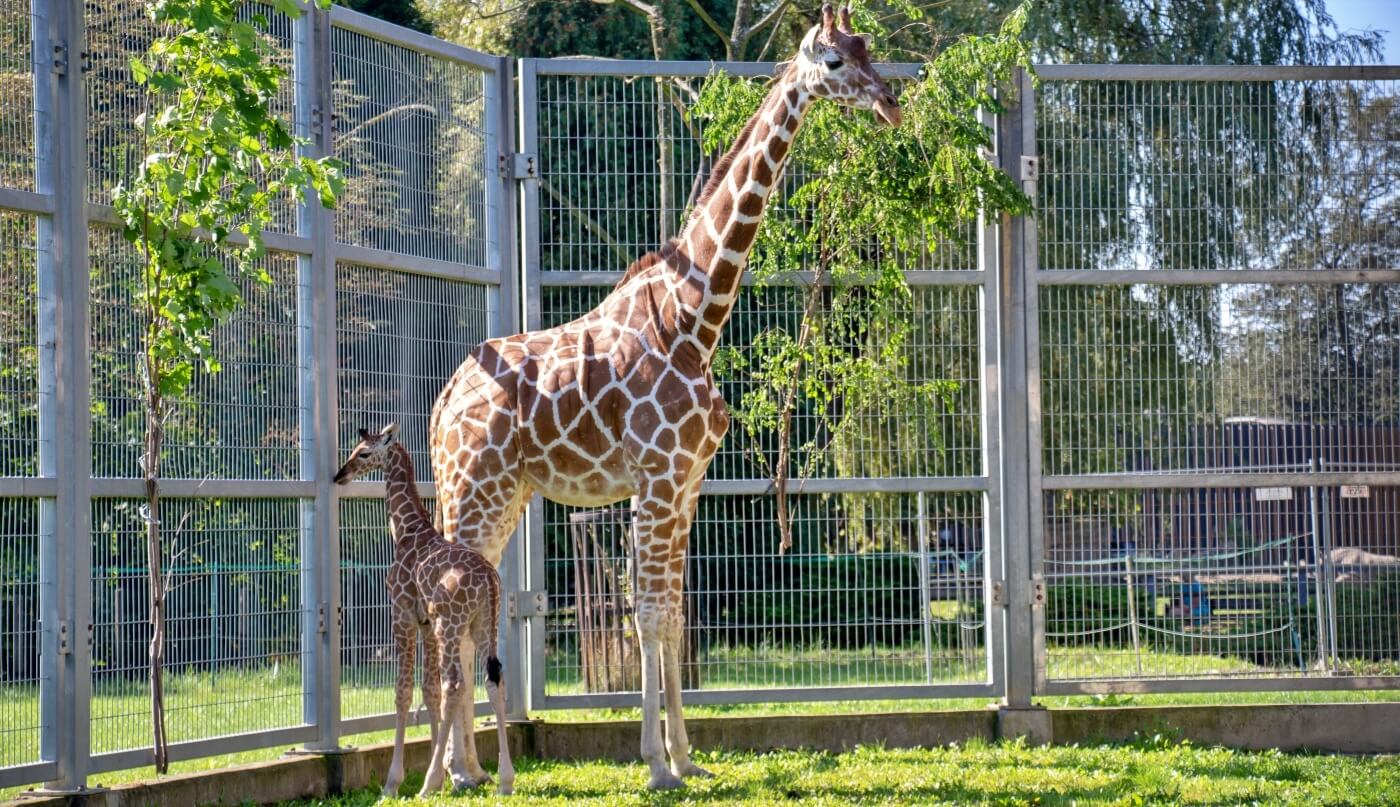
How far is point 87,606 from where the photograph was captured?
811 centimetres

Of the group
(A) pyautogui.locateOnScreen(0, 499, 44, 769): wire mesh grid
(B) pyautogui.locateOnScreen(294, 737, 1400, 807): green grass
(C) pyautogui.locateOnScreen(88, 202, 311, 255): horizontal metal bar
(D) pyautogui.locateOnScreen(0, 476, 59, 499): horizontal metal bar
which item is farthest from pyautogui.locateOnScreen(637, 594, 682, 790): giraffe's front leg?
(D) pyautogui.locateOnScreen(0, 476, 59, 499): horizontal metal bar

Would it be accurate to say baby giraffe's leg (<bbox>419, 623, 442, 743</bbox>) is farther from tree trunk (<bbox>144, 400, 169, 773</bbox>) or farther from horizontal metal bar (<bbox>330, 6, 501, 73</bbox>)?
horizontal metal bar (<bbox>330, 6, 501, 73</bbox>)

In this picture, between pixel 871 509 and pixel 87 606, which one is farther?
pixel 871 509

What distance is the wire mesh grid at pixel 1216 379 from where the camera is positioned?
1171cm

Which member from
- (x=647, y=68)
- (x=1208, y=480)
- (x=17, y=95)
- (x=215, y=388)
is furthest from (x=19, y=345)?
(x=1208, y=480)

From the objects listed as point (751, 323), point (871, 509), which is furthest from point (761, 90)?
point (871, 509)

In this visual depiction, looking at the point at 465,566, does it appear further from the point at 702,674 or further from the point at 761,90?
the point at 761,90

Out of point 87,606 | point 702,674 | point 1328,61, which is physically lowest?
point 702,674

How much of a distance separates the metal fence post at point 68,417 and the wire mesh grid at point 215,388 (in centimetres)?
24

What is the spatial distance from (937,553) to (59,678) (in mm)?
6120

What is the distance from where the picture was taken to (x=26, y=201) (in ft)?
26.1

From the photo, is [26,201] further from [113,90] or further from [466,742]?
[466,742]

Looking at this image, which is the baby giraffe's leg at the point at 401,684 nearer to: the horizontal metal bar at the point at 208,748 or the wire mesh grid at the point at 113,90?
the horizontal metal bar at the point at 208,748

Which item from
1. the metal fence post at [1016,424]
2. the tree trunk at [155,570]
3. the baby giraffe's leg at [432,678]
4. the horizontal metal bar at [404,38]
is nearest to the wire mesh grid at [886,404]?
the metal fence post at [1016,424]
